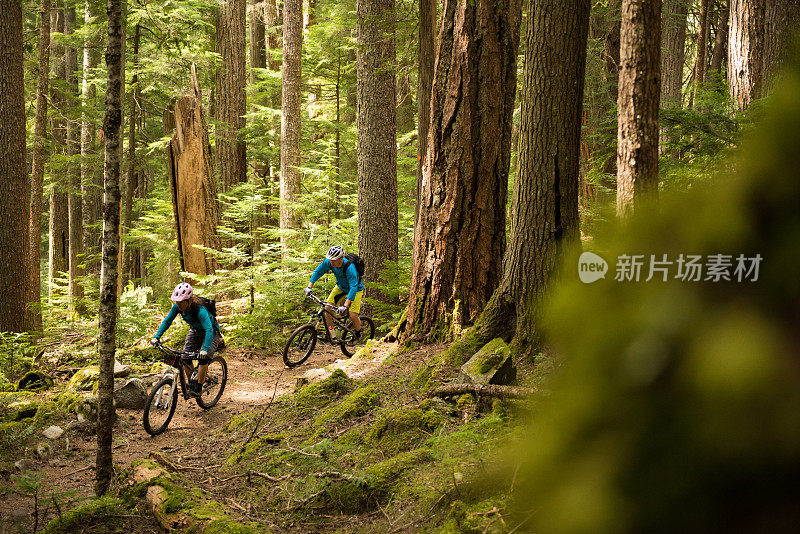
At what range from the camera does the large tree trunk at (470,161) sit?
7297 mm

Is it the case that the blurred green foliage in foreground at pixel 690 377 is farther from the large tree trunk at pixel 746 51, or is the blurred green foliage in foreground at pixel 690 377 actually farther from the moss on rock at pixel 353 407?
the large tree trunk at pixel 746 51

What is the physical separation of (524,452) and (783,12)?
939 centimetres

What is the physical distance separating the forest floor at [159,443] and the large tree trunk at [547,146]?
297cm

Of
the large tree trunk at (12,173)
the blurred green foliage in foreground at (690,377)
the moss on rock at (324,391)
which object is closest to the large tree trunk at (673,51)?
the moss on rock at (324,391)

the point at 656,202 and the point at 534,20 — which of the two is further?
the point at 534,20

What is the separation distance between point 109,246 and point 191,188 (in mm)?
9316

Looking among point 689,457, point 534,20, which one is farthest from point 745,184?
point 534,20

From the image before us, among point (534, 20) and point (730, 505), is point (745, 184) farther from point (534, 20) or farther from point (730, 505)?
point (534, 20)

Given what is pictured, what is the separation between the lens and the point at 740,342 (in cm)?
42

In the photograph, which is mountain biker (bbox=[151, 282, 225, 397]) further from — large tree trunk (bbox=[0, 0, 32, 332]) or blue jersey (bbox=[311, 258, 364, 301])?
large tree trunk (bbox=[0, 0, 32, 332])

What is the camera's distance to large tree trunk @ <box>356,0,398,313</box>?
37.0 feet

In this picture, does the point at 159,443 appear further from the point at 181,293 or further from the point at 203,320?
the point at 181,293

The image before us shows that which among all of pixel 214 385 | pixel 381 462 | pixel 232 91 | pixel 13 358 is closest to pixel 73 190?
pixel 232 91

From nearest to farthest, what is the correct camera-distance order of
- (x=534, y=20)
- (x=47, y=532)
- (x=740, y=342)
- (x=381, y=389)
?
(x=740, y=342)
(x=47, y=532)
(x=534, y=20)
(x=381, y=389)
